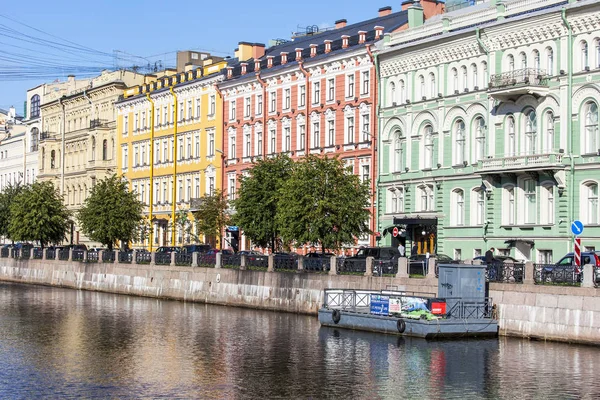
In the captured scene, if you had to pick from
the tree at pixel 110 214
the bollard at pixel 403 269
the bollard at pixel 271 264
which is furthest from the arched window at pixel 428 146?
the tree at pixel 110 214

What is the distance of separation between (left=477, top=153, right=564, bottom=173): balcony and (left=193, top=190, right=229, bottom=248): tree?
879 inches

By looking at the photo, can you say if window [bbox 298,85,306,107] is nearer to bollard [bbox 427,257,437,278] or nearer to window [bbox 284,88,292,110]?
window [bbox 284,88,292,110]

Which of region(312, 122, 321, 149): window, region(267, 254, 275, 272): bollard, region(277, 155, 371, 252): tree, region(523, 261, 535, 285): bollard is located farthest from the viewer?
region(312, 122, 321, 149): window

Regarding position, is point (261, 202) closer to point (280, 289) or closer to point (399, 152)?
point (399, 152)

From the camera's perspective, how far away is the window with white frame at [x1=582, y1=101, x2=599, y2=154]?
4997 centimetres

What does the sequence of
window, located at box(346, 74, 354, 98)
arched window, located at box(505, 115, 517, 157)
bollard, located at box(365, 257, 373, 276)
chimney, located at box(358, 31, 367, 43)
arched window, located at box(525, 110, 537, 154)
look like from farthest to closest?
window, located at box(346, 74, 354, 98), chimney, located at box(358, 31, 367, 43), arched window, located at box(505, 115, 517, 157), arched window, located at box(525, 110, 537, 154), bollard, located at box(365, 257, 373, 276)

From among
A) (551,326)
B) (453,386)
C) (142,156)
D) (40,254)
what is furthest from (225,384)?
(142,156)

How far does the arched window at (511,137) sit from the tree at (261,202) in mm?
12197

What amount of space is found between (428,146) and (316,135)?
36.6 ft

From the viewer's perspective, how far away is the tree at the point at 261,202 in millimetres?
60406

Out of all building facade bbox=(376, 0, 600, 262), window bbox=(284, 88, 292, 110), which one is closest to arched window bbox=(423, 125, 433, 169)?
building facade bbox=(376, 0, 600, 262)

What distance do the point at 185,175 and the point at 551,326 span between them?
5045 centimetres

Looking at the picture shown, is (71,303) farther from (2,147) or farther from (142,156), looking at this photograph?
(2,147)

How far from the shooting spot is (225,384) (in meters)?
29.8
